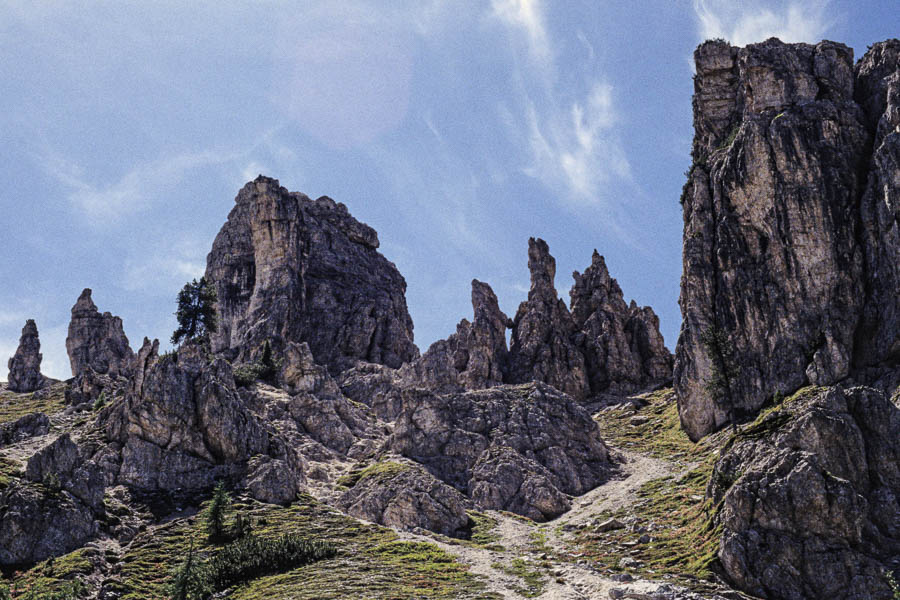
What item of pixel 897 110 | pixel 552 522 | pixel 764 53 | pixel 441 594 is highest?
pixel 764 53

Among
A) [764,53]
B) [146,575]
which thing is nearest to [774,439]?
[146,575]

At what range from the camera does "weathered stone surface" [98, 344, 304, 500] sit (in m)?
106

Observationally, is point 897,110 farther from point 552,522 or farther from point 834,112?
point 552,522

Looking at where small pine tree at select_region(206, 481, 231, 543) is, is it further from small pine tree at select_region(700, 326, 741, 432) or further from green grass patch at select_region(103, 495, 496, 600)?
small pine tree at select_region(700, 326, 741, 432)

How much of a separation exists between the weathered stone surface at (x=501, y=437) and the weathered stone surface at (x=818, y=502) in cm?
4370

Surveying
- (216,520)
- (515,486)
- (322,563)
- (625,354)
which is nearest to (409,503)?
(515,486)

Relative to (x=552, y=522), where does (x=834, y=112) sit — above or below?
above

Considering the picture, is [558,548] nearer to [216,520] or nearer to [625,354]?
[216,520]

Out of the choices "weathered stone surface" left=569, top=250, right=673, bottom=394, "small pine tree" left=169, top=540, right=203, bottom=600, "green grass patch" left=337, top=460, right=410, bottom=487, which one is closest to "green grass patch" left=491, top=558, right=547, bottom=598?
"small pine tree" left=169, top=540, right=203, bottom=600

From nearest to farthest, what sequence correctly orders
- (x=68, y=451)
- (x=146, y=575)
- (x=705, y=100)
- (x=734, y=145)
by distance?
(x=146, y=575), (x=68, y=451), (x=734, y=145), (x=705, y=100)

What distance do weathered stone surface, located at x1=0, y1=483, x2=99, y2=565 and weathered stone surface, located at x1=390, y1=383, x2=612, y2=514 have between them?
175 ft

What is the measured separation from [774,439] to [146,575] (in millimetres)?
70672

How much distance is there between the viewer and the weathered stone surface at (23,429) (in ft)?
369

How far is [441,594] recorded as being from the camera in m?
67.1
